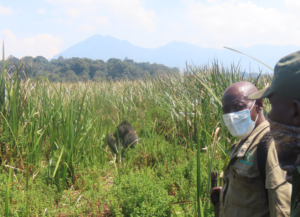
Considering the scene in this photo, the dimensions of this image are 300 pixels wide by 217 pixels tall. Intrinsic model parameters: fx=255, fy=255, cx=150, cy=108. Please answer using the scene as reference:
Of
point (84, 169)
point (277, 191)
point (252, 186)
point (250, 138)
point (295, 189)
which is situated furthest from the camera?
point (84, 169)

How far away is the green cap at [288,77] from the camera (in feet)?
2.94

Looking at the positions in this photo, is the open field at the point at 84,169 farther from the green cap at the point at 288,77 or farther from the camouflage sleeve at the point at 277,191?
the green cap at the point at 288,77

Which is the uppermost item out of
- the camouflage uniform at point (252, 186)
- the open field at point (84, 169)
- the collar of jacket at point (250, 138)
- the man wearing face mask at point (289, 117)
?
the man wearing face mask at point (289, 117)

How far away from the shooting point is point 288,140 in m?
0.91

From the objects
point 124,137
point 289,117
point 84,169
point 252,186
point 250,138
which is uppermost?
point 289,117

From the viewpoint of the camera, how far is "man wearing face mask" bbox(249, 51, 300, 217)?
34.9 inches

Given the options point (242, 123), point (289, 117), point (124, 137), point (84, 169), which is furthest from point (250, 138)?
point (124, 137)

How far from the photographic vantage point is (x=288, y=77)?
2.99ft

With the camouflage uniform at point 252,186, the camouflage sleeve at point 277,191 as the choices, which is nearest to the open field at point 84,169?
the camouflage uniform at point 252,186

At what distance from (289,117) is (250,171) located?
67cm

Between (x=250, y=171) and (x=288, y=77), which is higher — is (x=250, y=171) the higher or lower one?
the lower one

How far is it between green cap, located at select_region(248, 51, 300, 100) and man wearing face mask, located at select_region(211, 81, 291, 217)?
59cm

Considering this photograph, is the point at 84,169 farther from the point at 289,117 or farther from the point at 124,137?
the point at 289,117

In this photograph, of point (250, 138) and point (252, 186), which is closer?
point (252, 186)
